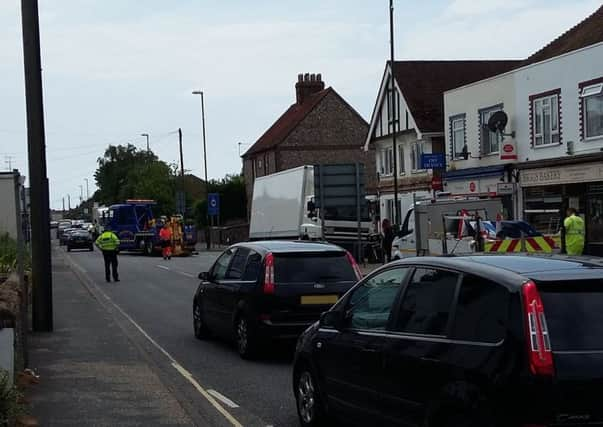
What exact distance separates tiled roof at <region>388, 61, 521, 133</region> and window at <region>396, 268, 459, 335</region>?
3880 centimetres

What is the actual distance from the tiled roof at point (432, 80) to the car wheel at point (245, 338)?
32.9m

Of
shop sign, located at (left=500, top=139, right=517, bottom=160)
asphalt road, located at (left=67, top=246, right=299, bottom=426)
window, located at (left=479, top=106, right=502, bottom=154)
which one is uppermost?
window, located at (left=479, top=106, right=502, bottom=154)

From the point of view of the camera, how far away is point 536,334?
541 centimetres

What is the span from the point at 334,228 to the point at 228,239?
3352 centimetres

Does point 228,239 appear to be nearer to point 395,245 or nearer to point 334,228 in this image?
point 334,228

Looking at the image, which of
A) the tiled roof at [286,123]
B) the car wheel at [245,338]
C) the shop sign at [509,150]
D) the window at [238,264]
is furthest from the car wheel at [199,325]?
the tiled roof at [286,123]

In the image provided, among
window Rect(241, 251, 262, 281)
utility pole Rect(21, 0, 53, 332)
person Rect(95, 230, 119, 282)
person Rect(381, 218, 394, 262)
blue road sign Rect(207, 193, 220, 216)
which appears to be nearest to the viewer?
window Rect(241, 251, 262, 281)

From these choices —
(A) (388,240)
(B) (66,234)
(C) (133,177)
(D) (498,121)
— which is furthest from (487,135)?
(C) (133,177)

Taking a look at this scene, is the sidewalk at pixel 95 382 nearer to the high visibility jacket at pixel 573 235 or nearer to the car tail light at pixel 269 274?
the car tail light at pixel 269 274

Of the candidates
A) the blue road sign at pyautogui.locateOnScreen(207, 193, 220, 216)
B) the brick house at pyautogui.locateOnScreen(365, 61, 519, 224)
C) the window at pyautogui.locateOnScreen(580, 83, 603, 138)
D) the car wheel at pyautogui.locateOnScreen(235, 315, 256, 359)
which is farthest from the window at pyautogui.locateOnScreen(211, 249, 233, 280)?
the blue road sign at pyautogui.locateOnScreen(207, 193, 220, 216)

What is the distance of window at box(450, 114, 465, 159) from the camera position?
39.8m

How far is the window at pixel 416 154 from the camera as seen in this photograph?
4572cm

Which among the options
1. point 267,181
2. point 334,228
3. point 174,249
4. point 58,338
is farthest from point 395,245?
point 174,249

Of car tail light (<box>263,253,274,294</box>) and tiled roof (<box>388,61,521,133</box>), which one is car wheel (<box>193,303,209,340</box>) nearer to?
car tail light (<box>263,253,274,294</box>)
